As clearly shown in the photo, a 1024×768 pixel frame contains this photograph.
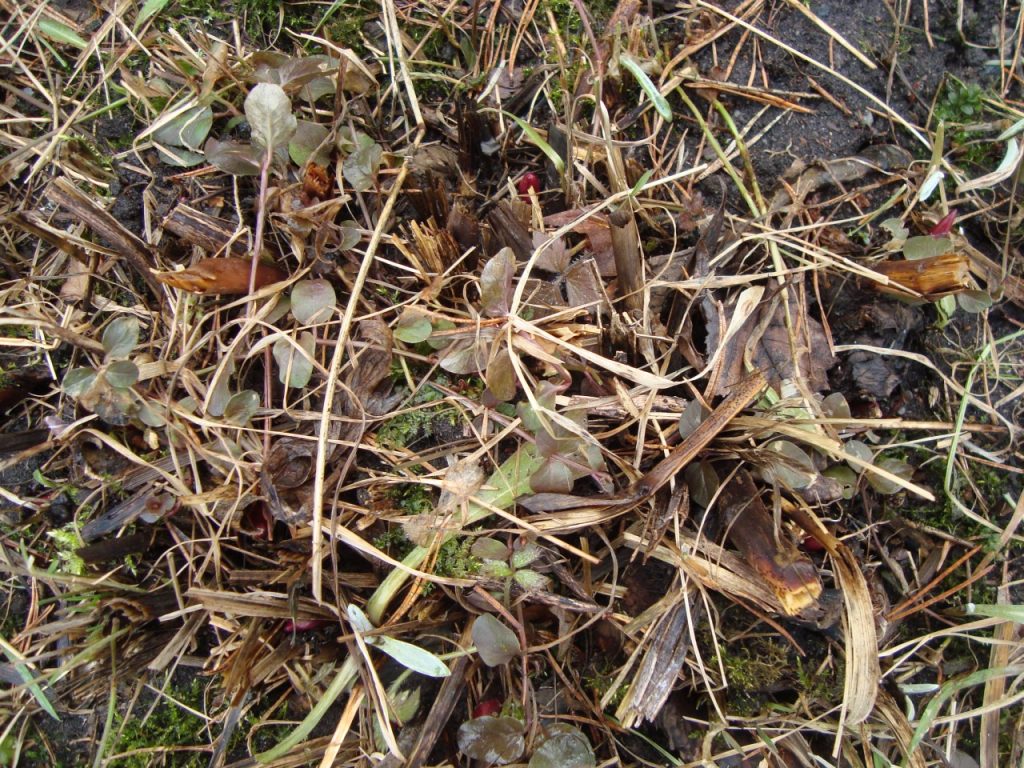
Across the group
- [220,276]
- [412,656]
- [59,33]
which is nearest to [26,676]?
[412,656]

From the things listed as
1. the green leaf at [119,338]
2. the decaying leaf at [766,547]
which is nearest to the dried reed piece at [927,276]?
the decaying leaf at [766,547]

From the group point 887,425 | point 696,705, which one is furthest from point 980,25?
point 696,705

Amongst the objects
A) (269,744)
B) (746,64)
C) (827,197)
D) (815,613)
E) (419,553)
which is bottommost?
(269,744)

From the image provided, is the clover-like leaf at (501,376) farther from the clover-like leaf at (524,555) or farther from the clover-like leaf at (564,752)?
the clover-like leaf at (564,752)

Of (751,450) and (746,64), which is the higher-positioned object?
(746,64)

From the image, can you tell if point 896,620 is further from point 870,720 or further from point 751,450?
point 751,450
